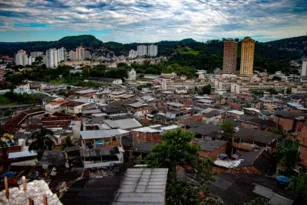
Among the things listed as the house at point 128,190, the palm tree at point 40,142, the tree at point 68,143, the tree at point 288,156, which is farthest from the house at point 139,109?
the house at point 128,190

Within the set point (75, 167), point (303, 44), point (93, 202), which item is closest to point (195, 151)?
point (93, 202)

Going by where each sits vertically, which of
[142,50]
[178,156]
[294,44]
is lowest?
[178,156]

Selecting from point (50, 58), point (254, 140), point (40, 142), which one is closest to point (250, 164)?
point (254, 140)

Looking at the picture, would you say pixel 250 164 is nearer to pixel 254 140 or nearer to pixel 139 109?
pixel 254 140

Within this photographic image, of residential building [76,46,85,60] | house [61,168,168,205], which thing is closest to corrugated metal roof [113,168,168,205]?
house [61,168,168,205]

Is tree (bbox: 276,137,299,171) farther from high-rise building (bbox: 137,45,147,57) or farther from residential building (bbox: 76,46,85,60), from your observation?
high-rise building (bbox: 137,45,147,57)

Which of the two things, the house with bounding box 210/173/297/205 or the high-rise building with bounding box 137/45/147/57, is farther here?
the high-rise building with bounding box 137/45/147/57
